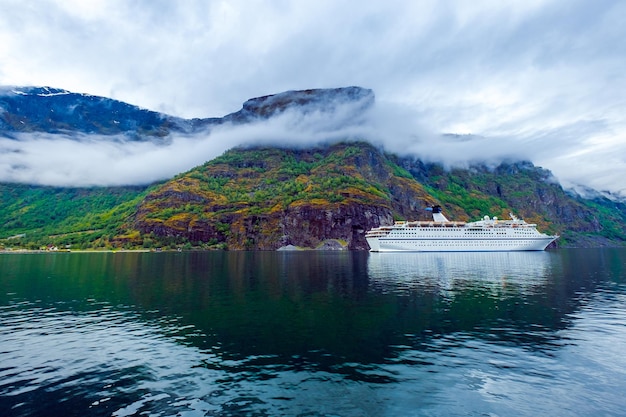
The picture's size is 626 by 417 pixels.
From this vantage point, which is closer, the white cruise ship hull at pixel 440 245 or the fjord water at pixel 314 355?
the fjord water at pixel 314 355

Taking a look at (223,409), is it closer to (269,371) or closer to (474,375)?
(269,371)

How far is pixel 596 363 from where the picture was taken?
2556cm

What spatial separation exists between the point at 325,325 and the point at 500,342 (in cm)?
1522

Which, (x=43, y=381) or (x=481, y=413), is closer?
(x=481, y=413)

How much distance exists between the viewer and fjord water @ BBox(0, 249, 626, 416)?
1973cm

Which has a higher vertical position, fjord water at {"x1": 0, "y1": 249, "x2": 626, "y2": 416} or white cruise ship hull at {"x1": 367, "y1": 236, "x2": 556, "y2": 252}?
white cruise ship hull at {"x1": 367, "y1": 236, "x2": 556, "y2": 252}

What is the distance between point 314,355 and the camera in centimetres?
2719

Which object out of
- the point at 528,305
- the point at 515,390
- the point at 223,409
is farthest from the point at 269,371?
the point at 528,305

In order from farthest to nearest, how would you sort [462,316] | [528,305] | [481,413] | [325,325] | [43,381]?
[528,305]
[462,316]
[325,325]
[43,381]
[481,413]

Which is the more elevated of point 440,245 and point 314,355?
point 440,245

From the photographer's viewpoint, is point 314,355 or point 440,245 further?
point 440,245

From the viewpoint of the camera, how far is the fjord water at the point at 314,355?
1973 cm

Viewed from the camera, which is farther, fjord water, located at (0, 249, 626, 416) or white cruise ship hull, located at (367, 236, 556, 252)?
white cruise ship hull, located at (367, 236, 556, 252)

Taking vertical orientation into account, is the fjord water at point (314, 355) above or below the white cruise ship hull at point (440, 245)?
below
